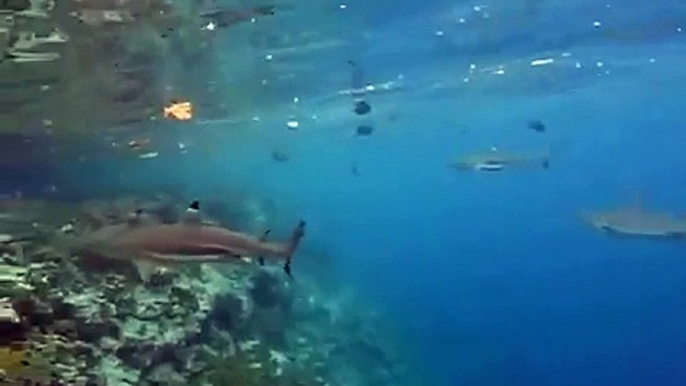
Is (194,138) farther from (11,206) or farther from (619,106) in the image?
(619,106)

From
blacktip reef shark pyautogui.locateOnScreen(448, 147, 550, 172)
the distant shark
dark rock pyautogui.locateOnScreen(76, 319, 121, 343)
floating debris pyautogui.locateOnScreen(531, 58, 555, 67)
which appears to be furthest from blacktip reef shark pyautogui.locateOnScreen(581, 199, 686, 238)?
dark rock pyautogui.locateOnScreen(76, 319, 121, 343)

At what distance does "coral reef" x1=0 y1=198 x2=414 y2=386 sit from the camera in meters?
1.70

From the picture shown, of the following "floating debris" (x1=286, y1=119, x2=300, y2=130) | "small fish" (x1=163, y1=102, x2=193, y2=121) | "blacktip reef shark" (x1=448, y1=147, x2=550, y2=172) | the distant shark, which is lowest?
the distant shark

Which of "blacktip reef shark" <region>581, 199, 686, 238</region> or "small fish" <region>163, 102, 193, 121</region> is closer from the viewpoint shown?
"blacktip reef shark" <region>581, 199, 686, 238</region>

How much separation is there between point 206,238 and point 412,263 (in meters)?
0.33

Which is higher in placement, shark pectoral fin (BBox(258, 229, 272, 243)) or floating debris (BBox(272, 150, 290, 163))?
floating debris (BBox(272, 150, 290, 163))

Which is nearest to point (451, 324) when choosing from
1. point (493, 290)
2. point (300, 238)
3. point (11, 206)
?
point (493, 290)

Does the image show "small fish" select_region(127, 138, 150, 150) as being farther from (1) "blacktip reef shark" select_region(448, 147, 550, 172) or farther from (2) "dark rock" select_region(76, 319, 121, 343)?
(1) "blacktip reef shark" select_region(448, 147, 550, 172)

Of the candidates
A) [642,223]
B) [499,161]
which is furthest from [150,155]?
[642,223]

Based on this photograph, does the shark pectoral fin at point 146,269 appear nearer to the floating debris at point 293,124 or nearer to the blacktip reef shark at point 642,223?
the floating debris at point 293,124

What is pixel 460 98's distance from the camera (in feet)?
5.53

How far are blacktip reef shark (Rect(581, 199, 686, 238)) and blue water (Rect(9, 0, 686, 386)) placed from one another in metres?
0.02

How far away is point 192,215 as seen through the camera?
1.72m

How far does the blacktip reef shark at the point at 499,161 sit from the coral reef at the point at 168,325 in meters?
0.28
